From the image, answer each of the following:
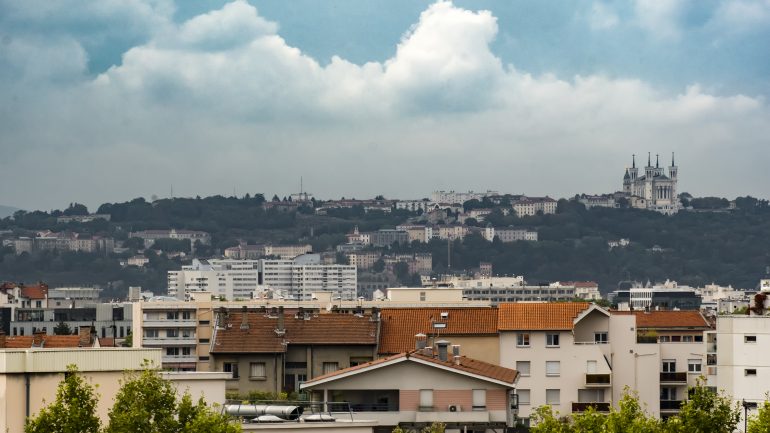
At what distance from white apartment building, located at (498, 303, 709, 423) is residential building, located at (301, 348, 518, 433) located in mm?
14365

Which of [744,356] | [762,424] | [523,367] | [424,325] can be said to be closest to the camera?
[762,424]

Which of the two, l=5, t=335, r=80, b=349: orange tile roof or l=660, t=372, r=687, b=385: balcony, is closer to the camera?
l=660, t=372, r=687, b=385: balcony

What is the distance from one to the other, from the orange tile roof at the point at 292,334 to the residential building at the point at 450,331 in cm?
65

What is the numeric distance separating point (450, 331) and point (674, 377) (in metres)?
10.2

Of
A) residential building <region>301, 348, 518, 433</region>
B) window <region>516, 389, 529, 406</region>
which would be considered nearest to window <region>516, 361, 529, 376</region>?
window <region>516, 389, 529, 406</region>

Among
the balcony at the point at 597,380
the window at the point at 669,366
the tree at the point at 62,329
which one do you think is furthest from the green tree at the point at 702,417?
the tree at the point at 62,329

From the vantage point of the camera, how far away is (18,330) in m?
129

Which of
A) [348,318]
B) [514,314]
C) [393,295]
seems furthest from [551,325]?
[393,295]

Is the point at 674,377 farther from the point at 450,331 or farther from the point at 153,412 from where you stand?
the point at 153,412

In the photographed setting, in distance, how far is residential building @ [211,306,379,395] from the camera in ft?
183

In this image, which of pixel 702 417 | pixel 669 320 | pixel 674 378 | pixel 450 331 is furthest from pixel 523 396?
pixel 669 320

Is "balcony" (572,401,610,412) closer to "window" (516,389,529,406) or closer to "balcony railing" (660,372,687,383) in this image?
"window" (516,389,529,406)

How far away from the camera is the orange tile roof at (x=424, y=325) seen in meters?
57.8

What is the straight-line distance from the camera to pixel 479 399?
40844mm
